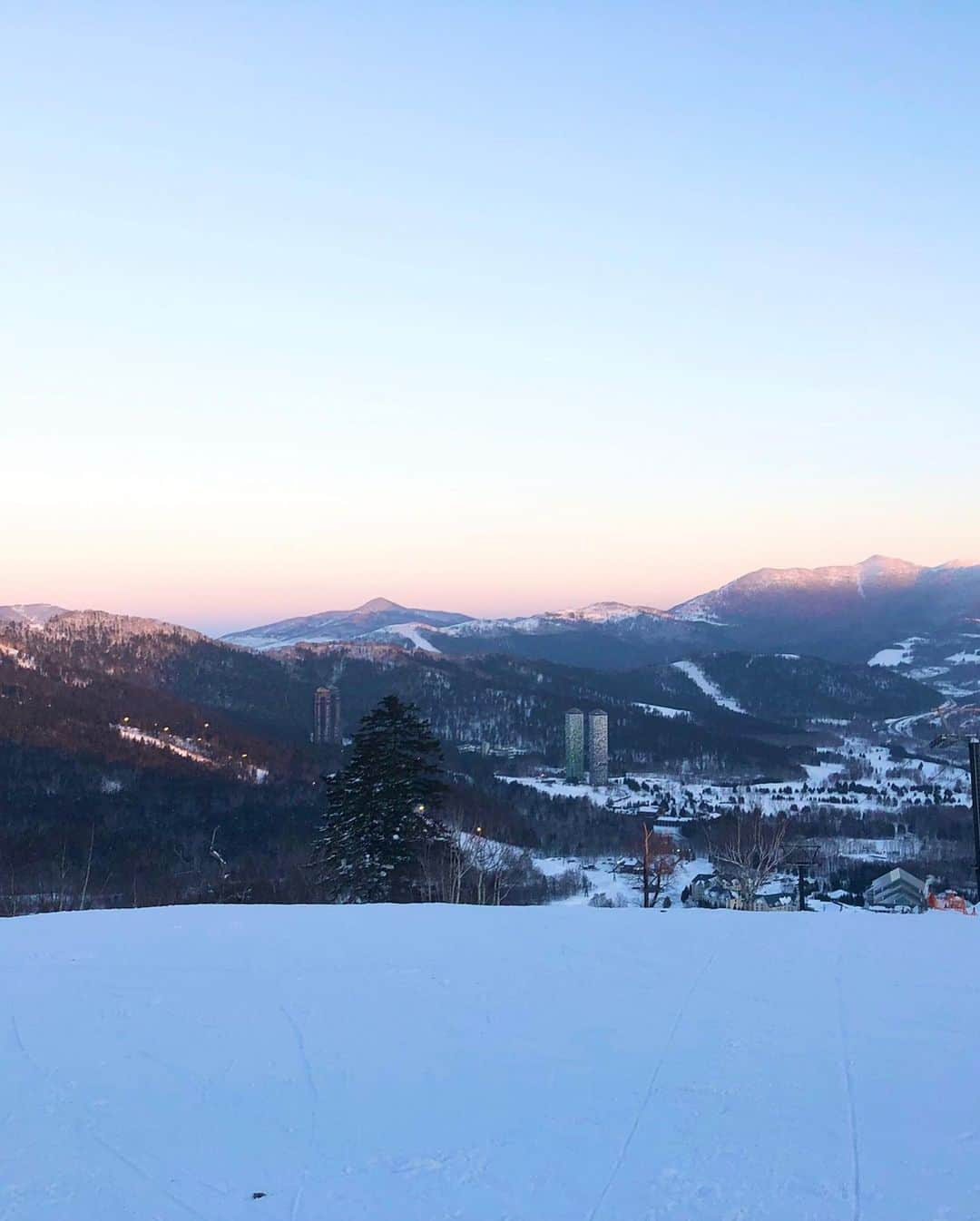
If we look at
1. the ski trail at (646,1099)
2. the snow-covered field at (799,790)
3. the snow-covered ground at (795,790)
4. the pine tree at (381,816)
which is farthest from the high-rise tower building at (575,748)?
the ski trail at (646,1099)

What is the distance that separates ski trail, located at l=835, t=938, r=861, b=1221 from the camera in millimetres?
5141

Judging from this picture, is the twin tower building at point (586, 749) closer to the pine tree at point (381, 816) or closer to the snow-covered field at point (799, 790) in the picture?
the snow-covered field at point (799, 790)

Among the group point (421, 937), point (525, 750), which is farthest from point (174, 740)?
point (421, 937)

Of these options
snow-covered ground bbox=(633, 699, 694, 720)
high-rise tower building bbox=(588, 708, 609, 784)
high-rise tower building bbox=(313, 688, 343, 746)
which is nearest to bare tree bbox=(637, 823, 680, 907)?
high-rise tower building bbox=(588, 708, 609, 784)

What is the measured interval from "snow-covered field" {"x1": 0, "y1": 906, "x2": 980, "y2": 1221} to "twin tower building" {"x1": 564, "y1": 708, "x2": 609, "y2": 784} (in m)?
119

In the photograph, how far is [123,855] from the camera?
214 ft

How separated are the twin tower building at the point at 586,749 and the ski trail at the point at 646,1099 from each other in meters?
120

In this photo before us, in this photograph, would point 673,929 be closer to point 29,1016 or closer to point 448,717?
point 29,1016

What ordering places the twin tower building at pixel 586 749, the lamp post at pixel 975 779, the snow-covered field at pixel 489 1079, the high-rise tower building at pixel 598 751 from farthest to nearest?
the twin tower building at pixel 586 749 < the high-rise tower building at pixel 598 751 < the lamp post at pixel 975 779 < the snow-covered field at pixel 489 1079

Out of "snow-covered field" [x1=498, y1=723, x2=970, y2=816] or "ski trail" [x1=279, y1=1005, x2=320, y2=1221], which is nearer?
"ski trail" [x1=279, y1=1005, x2=320, y2=1221]

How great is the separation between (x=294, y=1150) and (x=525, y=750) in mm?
149773

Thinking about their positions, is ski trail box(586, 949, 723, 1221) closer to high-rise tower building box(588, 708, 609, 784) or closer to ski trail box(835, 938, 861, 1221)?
ski trail box(835, 938, 861, 1221)

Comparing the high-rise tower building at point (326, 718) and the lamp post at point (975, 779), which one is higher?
the lamp post at point (975, 779)

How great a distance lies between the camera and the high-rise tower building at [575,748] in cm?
13200
